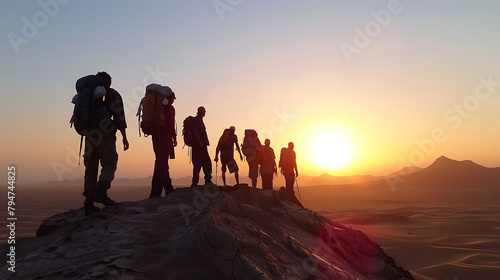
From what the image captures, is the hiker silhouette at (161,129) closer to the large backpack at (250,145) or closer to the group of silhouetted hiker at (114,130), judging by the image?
the group of silhouetted hiker at (114,130)

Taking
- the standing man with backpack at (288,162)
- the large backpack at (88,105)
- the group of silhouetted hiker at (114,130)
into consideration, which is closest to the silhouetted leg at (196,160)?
the group of silhouetted hiker at (114,130)

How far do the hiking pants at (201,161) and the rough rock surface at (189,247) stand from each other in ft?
A: 6.94

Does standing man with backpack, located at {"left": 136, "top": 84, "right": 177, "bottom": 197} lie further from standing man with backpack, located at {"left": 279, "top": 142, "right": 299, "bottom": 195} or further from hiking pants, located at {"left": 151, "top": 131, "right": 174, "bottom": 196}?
standing man with backpack, located at {"left": 279, "top": 142, "right": 299, "bottom": 195}

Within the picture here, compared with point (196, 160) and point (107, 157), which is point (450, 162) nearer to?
point (196, 160)

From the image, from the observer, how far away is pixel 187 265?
264 centimetres

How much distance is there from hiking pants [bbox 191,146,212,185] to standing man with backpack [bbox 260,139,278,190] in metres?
3.69

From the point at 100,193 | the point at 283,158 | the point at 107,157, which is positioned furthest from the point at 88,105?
the point at 283,158

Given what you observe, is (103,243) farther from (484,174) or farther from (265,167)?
(484,174)

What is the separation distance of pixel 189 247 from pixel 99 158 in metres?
2.29

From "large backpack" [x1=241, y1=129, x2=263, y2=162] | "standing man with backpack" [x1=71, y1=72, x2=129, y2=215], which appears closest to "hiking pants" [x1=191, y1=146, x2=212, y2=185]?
"standing man with backpack" [x1=71, y1=72, x2=129, y2=215]

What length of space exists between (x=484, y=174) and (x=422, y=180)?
24.9 feet

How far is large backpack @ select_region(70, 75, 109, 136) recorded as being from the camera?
4.23 metres

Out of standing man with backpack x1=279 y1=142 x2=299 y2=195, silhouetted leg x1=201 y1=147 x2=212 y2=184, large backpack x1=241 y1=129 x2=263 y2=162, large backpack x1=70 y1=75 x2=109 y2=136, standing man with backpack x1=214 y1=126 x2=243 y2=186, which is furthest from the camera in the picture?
standing man with backpack x1=279 y1=142 x2=299 y2=195

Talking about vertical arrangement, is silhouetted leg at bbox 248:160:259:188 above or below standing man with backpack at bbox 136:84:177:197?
below
